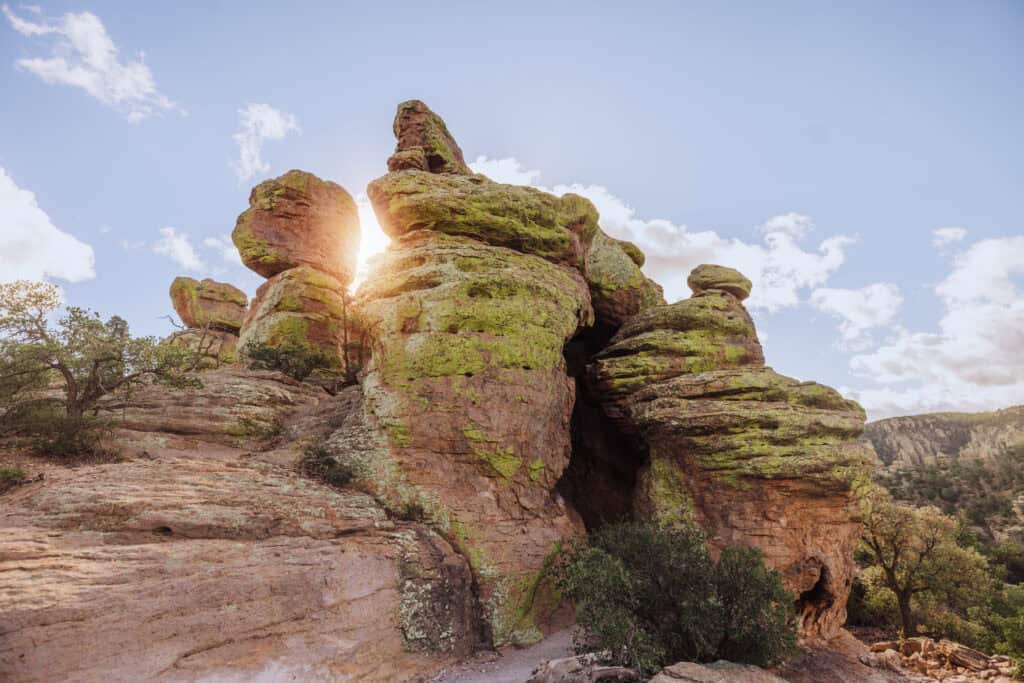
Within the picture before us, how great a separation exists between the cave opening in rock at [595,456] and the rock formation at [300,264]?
50.4 ft

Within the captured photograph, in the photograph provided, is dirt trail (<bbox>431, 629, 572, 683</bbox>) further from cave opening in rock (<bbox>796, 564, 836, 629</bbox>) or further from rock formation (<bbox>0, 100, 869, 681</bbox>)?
cave opening in rock (<bbox>796, 564, 836, 629</bbox>)

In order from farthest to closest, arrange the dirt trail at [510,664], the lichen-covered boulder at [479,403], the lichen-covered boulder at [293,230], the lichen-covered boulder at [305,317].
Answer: the lichen-covered boulder at [293,230] < the lichen-covered boulder at [305,317] < the lichen-covered boulder at [479,403] < the dirt trail at [510,664]

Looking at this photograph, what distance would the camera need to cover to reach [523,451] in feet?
66.3

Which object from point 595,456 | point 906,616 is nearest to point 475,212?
point 595,456

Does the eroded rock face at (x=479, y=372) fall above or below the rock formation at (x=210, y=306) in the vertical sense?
below

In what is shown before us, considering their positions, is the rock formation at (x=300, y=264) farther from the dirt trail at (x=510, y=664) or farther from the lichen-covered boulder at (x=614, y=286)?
the dirt trail at (x=510, y=664)

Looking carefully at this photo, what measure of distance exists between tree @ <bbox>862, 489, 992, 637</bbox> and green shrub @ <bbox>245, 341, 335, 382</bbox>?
3587cm

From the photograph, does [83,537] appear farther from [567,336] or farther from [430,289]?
[567,336]

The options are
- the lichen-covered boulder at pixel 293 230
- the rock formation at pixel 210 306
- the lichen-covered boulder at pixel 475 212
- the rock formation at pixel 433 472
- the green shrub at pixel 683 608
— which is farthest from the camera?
the rock formation at pixel 210 306

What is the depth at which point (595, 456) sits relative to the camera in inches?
1198

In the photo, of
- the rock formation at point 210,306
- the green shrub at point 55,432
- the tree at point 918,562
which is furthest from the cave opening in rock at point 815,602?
the rock formation at point 210,306

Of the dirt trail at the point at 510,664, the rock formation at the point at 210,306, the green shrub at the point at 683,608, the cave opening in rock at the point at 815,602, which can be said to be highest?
the rock formation at the point at 210,306

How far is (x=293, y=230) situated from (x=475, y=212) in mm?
21221

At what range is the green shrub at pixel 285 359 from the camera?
29391 millimetres
